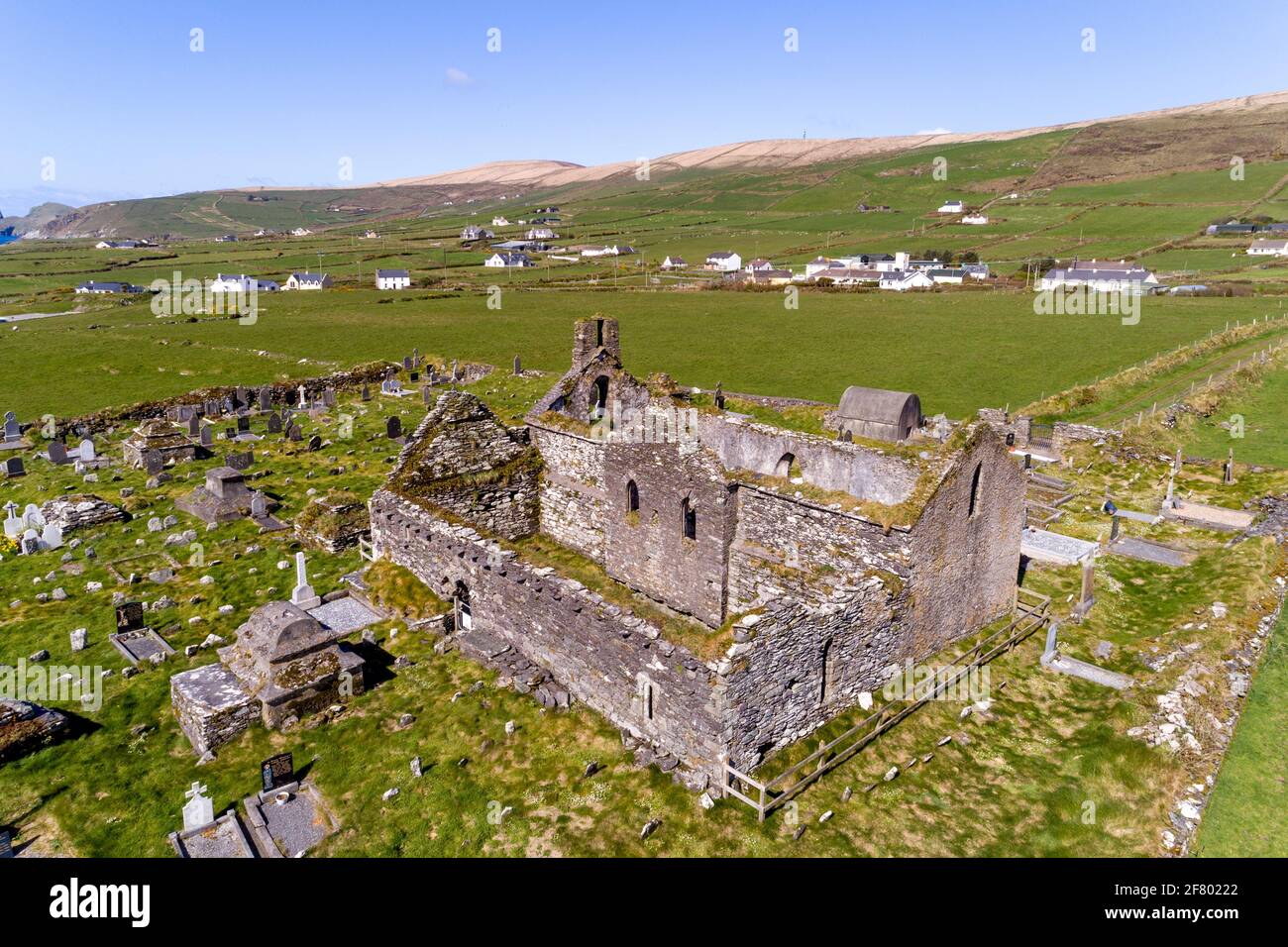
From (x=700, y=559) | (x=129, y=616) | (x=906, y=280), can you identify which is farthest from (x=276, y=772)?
(x=906, y=280)

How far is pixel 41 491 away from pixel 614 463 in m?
26.0

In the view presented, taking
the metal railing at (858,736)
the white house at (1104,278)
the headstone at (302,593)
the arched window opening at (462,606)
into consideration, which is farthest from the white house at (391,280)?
the metal railing at (858,736)

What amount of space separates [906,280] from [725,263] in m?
43.8

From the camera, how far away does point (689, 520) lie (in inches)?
738

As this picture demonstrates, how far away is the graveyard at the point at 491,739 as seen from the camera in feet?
39.1

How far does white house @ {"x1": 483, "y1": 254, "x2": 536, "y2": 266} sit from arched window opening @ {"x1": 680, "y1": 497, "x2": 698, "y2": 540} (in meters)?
165

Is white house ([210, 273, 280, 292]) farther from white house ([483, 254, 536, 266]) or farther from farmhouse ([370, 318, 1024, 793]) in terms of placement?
farmhouse ([370, 318, 1024, 793])

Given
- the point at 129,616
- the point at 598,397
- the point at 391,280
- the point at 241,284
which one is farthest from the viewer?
the point at 391,280

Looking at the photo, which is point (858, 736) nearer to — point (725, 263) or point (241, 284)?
point (241, 284)

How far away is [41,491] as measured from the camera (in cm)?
3020

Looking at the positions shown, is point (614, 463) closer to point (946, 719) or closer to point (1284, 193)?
point (946, 719)

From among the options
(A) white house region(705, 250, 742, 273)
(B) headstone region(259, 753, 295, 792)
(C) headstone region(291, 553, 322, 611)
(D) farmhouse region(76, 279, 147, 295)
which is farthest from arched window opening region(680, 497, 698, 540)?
→ (D) farmhouse region(76, 279, 147, 295)

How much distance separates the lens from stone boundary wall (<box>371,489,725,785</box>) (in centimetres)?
1266
